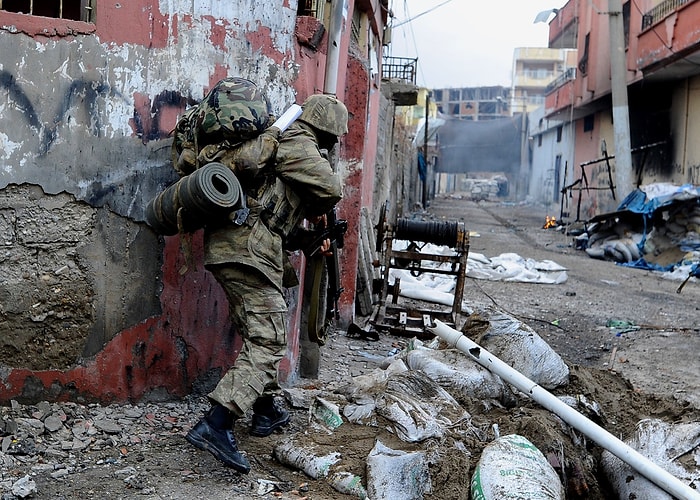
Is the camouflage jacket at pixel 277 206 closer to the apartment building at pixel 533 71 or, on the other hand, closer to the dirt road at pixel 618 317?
the dirt road at pixel 618 317

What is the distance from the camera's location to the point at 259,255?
3219mm

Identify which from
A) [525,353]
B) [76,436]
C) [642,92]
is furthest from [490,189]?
[76,436]

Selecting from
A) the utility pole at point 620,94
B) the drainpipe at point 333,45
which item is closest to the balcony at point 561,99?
the utility pole at point 620,94

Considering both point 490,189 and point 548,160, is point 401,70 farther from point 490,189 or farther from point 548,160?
point 490,189

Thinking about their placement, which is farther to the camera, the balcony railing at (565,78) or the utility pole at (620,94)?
the balcony railing at (565,78)

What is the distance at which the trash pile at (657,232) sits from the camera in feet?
41.5

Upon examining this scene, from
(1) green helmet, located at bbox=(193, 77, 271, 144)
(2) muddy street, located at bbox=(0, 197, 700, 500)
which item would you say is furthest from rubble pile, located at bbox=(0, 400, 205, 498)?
(1) green helmet, located at bbox=(193, 77, 271, 144)

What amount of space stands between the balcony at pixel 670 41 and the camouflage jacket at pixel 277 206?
44.3ft

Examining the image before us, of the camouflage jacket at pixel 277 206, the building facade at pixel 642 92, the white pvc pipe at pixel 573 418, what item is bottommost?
the white pvc pipe at pixel 573 418

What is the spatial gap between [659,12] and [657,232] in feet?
22.7

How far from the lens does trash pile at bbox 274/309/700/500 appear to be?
9.46 ft

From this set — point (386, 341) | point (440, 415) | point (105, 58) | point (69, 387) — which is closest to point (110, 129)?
point (105, 58)

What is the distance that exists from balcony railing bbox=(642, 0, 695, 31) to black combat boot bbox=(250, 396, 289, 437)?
15.0 metres

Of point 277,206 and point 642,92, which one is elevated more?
point 642,92
